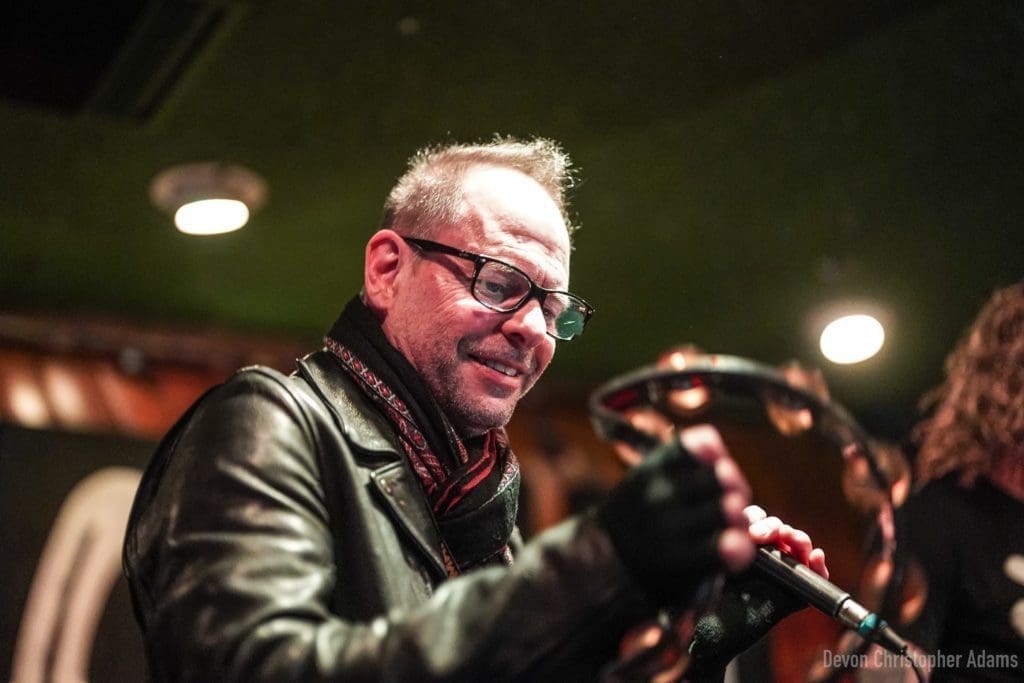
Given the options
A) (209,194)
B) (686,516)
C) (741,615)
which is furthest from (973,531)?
(209,194)

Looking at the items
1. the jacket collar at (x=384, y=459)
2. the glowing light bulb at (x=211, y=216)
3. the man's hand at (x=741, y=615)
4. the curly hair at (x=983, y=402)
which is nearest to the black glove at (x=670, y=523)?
the jacket collar at (x=384, y=459)

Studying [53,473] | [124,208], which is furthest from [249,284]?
[53,473]

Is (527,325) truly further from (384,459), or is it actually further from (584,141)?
(584,141)

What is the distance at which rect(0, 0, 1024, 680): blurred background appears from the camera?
3.32m

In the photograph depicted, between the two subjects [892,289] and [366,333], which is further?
[892,289]

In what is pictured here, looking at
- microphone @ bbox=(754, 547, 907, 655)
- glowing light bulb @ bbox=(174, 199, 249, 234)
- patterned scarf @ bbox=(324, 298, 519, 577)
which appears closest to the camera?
microphone @ bbox=(754, 547, 907, 655)

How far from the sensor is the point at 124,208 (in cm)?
422

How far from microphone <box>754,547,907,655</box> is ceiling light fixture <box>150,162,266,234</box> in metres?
2.79

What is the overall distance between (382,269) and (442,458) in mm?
340

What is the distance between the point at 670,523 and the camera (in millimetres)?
1089

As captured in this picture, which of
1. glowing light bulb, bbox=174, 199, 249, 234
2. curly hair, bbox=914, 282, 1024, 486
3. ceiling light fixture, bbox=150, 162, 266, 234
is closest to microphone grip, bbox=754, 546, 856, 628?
curly hair, bbox=914, 282, 1024, 486

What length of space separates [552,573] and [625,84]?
2596 mm

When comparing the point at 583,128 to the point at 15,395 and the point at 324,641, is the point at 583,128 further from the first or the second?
the point at 324,641

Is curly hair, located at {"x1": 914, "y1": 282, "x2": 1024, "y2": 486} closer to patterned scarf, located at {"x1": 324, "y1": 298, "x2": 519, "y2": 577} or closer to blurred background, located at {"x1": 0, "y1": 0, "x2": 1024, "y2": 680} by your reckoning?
blurred background, located at {"x1": 0, "y1": 0, "x2": 1024, "y2": 680}
